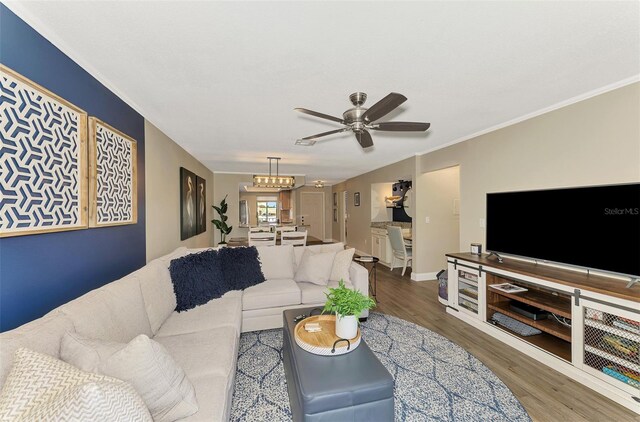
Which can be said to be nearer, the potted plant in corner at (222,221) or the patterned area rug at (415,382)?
the patterned area rug at (415,382)

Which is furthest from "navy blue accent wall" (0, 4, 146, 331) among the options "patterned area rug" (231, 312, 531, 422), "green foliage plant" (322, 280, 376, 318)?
"green foliage plant" (322, 280, 376, 318)

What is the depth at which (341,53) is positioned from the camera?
5.66 feet

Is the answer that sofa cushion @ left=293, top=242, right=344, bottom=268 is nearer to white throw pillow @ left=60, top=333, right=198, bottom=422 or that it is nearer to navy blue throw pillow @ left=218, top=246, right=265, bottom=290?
navy blue throw pillow @ left=218, top=246, right=265, bottom=290

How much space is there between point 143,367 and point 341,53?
2001mm

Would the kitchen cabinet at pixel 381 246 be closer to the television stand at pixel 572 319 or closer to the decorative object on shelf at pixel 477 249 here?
the decorative object on shelf at pixel 477 249

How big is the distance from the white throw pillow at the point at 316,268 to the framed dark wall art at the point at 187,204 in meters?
2.09

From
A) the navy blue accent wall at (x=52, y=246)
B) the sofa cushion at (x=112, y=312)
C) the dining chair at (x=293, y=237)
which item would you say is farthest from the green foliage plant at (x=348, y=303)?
the dining chair at (x=293, y=237)

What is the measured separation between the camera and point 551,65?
6.26 ft

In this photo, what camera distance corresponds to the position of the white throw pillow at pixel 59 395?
2.24 feet

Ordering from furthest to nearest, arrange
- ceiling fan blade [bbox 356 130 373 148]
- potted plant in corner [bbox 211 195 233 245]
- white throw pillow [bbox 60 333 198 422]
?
potted plant in corner [bbox 211 195 233 245] → ceiling fan blade [bbox 356 130 373 148] → white throw pillow [bbox 60 333 198 422]

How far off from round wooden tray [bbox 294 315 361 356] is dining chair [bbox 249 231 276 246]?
7.86 feet

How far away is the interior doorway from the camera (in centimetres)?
1027

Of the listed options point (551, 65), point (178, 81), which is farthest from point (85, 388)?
point (551, 65)

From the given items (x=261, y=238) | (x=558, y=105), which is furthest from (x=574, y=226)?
(x=261, y=238)
